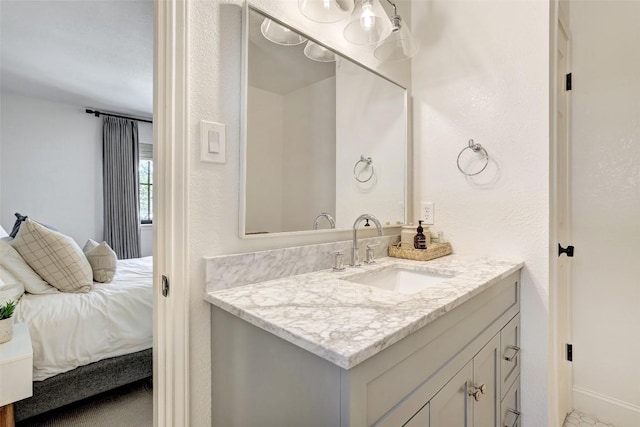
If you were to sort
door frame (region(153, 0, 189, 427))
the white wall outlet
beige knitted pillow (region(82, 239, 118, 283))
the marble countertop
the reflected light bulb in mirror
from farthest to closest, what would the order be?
beige knitted pillow (region(82, 239, 118, 283)), the white wall outlet, the reflected light bulb in mirror, door frame (region(153, 0, 189, 427)), the marble countertop

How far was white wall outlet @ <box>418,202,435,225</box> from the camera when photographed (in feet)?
5.98

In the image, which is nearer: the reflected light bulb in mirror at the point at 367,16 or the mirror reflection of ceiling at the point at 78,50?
the reflected light bulb in mirror at the point at 367,16

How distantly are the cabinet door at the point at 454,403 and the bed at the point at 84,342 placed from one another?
1708 mm

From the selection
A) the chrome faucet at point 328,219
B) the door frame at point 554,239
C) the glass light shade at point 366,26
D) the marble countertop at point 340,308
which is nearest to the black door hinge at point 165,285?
the marble countertop at point 340,308

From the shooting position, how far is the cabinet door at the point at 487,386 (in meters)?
1.04

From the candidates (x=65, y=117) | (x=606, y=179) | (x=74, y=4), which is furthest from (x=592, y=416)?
(x=65, y=117)

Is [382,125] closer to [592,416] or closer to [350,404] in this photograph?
[350,404]

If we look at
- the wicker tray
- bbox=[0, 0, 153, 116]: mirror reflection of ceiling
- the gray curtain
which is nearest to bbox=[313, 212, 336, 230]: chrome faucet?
the wicker tray

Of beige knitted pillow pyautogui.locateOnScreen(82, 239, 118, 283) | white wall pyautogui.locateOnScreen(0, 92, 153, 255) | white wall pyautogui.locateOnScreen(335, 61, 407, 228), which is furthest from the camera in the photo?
white wall pyautogui.locateOnScreen(0, 92, 153, 255)

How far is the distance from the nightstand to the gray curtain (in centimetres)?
318

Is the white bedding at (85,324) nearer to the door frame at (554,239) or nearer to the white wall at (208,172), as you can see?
the white wall at (208,172)

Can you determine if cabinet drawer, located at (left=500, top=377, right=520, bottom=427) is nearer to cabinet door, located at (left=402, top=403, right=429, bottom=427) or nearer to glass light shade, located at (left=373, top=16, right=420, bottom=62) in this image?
cabinet door, located at (left=402, top=403, right=429, bottom=427)

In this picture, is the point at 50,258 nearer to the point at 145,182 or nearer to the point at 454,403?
the point at 454,403

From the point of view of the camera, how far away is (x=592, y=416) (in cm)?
178
